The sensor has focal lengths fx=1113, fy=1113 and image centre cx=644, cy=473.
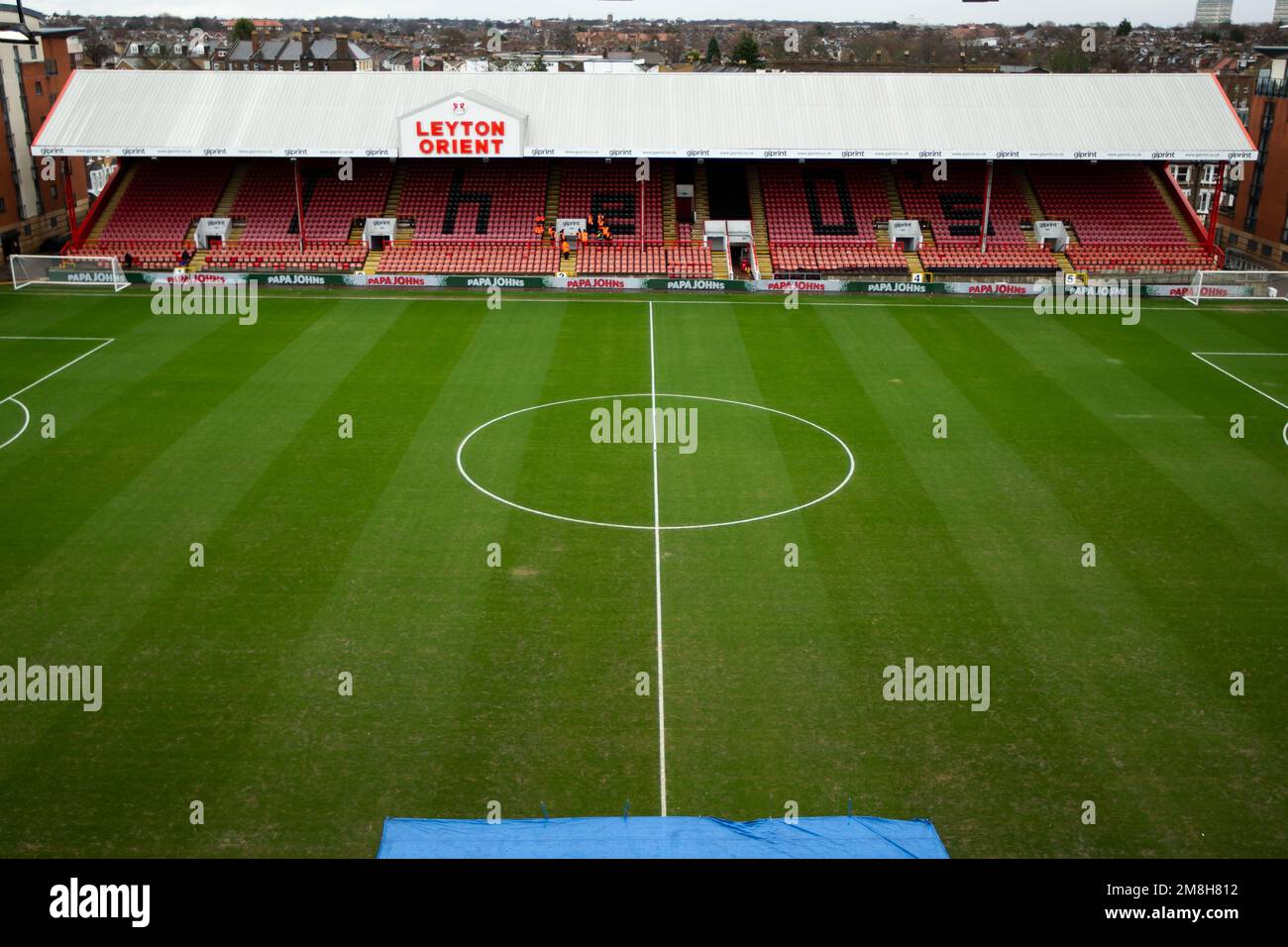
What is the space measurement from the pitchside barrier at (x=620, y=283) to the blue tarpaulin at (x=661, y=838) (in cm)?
3420

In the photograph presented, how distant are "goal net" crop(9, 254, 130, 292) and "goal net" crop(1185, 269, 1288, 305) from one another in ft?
145

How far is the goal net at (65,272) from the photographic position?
150ft

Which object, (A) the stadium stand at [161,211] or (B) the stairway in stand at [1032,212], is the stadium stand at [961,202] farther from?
(A) the stadium stand at [161,211]

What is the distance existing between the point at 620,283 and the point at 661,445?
63.8ft

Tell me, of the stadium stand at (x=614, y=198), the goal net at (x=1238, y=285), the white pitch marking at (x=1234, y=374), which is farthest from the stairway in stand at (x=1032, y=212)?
the stadium stand at (x=614, y=198)

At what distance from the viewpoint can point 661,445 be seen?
28.7 metres

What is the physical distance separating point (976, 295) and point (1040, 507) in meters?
23.1

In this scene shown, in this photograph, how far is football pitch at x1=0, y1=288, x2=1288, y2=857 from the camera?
612 inches

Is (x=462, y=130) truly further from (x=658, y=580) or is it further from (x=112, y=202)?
(x=658, y=580)

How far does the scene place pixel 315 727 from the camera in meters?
16.9

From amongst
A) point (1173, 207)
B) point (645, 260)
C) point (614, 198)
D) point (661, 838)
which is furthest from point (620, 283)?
point (661, 838)

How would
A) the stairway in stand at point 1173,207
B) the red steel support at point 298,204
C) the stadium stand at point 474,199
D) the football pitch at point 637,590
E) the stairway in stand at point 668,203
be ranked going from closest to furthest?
the football pitch at point 637,590
the red steel support at point 298,204
the stairway in stand at point 1173,207
the stadium stand at point 474,199
the stairway in stand at point 668,203
